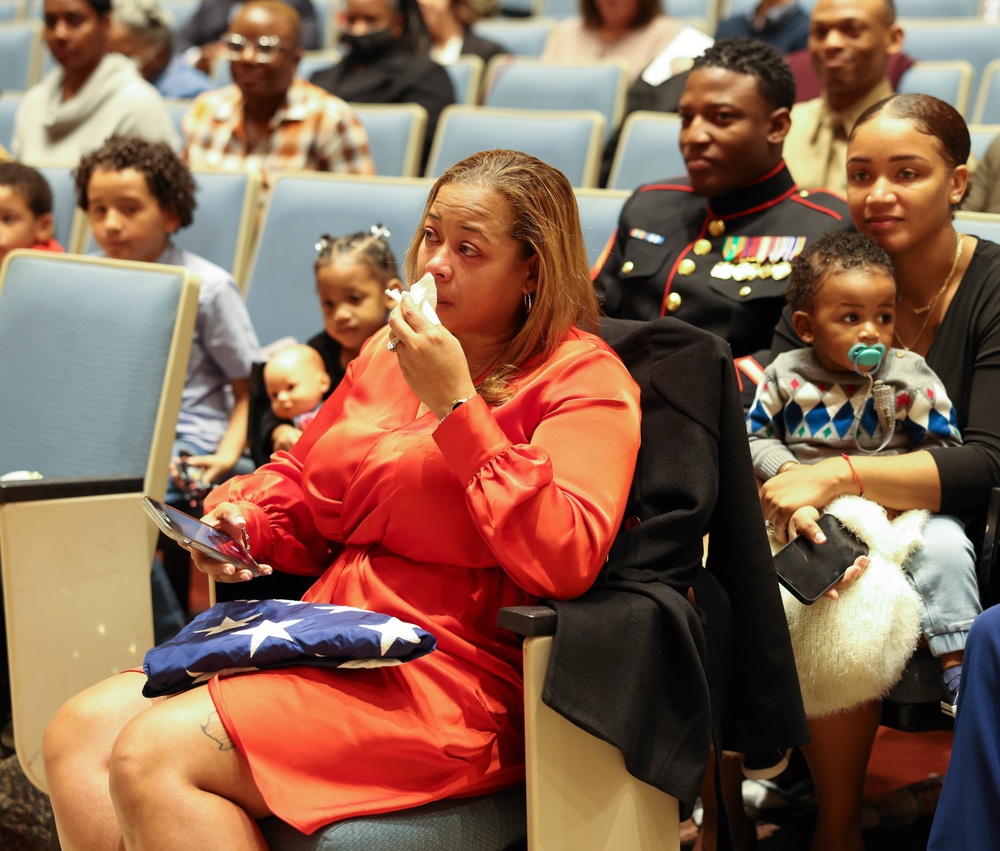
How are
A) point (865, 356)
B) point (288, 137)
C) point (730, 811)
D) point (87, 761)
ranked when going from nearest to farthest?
1. point (87, 761)
2. point (865, 356)
3. point (730, 811)
4. point (288, 137)

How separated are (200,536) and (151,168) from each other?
1443 mm

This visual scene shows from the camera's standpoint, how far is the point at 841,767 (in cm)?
170

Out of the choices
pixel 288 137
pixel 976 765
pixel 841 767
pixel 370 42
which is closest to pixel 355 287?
pixel 288 137

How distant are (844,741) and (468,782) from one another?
591 millimetres

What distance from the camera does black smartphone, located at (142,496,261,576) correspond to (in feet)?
4.66

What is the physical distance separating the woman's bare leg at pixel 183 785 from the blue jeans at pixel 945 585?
89 cm

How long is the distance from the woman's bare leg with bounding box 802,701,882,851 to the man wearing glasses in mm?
2209

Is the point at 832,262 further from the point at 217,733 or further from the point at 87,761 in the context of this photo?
the point at 87,761

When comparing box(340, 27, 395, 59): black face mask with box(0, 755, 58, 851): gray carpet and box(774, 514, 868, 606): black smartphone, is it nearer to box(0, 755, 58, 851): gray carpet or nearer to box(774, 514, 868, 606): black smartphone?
box(0, 755, 58, 851): gray carpet

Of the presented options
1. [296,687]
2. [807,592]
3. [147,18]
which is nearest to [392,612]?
[296,687]

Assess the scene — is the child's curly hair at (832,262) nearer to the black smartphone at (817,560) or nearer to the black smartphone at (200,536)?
the black smartphone at (817,560)

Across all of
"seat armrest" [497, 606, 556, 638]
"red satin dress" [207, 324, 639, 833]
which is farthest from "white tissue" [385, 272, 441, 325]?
"seat armrest" [497, 606, 556, 638]

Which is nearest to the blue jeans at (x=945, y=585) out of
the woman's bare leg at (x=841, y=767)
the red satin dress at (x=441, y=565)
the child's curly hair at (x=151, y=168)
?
the woman's bare leg at (x=841, y=767)

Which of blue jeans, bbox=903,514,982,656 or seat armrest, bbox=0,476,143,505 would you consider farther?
seat armrest, bbox=0,476,143,505
